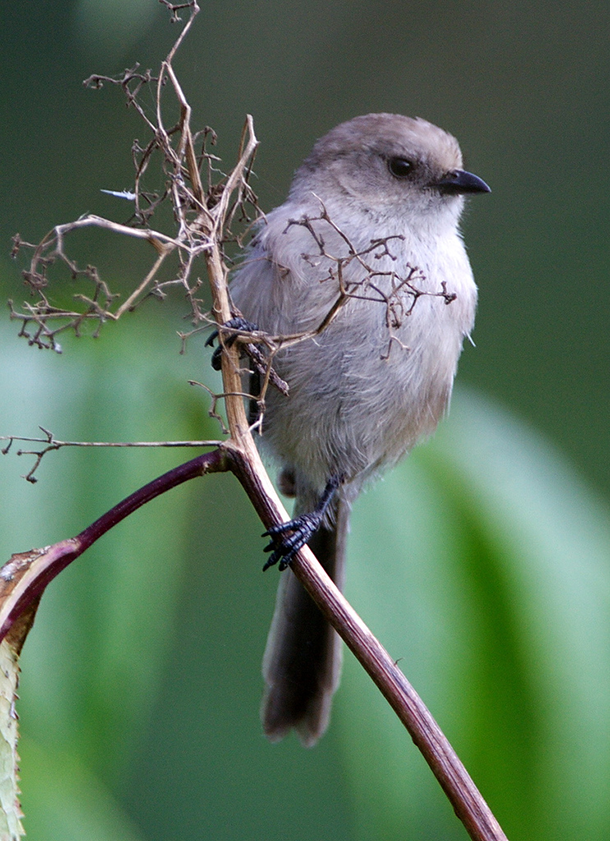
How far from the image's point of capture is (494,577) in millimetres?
1352

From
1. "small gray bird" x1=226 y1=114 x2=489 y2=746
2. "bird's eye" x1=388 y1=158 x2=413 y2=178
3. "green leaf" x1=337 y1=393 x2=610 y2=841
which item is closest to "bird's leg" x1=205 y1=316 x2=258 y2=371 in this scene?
"small gray bird" x1=226 y1=114 x2=489 y2=746

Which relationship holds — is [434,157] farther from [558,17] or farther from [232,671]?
[558,17]

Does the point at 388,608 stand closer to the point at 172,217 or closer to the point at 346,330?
the point at 346,330

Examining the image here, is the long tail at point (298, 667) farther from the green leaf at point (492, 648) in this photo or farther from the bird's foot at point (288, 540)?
the green leaf at point (492, 648)

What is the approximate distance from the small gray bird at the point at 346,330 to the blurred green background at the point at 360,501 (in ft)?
0.42

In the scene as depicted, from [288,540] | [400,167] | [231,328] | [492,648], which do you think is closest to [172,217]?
[231,328]

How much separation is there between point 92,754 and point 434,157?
4.04 feet

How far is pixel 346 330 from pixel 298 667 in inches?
29.6

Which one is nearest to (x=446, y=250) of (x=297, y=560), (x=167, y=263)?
(x=167, y=263)

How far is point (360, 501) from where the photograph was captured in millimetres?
1612

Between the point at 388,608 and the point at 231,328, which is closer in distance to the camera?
the point at 231,328

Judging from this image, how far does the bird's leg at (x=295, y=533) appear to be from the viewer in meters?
1.12

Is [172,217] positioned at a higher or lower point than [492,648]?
higher

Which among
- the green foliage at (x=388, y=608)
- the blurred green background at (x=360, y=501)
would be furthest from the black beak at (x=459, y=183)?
the green foliage at (x=388, y=608)
